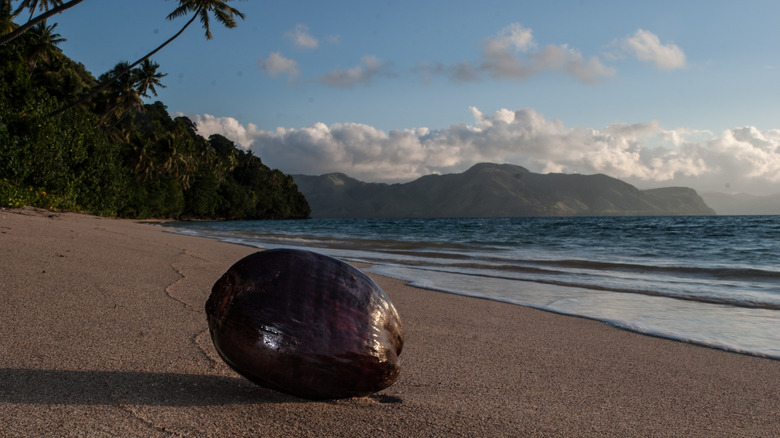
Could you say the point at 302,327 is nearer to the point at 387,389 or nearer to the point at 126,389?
the point at 387,389

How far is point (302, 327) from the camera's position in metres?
1.75

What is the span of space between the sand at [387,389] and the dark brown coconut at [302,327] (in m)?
0.15

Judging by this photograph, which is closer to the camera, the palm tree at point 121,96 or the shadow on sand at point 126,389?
the shadow on sand at point 126,389

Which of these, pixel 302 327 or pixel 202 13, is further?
pixel 202 13

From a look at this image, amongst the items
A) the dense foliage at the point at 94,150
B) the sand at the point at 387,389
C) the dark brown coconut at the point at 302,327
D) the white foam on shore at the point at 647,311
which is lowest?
the white foam on shore at the point at 647,311

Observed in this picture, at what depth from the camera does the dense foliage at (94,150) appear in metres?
20.6

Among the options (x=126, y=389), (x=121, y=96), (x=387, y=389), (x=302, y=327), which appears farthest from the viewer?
(x=121, y=96)

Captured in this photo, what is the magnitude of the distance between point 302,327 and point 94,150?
1303 inches

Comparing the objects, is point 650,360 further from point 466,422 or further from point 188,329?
point 188,329

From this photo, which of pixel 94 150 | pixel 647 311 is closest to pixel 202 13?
pixel 94 150

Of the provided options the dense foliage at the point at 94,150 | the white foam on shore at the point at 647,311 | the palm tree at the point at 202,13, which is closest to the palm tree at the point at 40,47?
the dense foliage at the point at 94,150

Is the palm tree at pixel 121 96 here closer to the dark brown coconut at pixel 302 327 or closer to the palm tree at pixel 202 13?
the palm tree at pixel 202 13

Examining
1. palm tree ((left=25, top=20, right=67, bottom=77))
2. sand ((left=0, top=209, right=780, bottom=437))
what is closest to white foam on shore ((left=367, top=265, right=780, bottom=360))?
sand ((left=0, top=209, right=780, bottom=437))

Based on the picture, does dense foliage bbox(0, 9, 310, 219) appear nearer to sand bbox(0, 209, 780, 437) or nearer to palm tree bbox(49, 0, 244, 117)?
palm tree bbox(49, 0, 244, 117)
